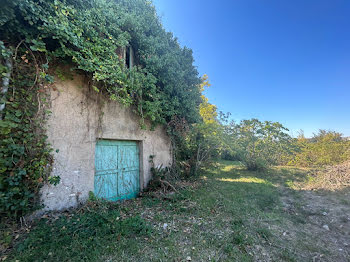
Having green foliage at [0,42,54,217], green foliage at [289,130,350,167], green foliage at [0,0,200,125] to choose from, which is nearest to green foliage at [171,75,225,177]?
green foliage at [0,0,200,125]

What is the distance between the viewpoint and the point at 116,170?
4.42 meters

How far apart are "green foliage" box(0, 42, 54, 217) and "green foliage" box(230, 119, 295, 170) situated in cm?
832

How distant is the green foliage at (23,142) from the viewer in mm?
2420

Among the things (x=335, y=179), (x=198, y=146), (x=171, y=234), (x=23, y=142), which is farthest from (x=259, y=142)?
(x=23, y=142)

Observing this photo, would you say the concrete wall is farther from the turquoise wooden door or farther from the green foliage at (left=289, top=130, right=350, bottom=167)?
the green foliage at (left=289, top=130, right=350, bottom=167)

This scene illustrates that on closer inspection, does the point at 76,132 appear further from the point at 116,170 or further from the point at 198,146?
the point at 198,146

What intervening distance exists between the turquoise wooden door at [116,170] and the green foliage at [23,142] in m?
1.26

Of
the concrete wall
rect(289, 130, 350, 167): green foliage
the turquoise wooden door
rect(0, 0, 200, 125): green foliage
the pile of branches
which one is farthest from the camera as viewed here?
rect(289, 130, 350, 167): green foliage

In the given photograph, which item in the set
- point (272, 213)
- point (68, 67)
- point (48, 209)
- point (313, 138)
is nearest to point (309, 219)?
point (272, 213)

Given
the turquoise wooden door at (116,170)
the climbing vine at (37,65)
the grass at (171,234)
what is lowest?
the grass at (171,234)

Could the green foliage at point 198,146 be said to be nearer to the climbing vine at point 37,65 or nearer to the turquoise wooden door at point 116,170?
the turquoise wooden door at point 116,170

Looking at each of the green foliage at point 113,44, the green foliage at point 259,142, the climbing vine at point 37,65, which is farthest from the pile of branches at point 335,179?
the climbing vine at point 37,65

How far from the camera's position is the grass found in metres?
2.23

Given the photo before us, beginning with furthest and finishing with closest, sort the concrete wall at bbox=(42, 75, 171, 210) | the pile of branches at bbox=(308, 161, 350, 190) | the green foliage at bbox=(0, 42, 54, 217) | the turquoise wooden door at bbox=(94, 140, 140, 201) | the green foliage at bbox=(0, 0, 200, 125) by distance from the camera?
1. the pile of branches at bbox=(308, 161, 350, 190)
2. the turquoise wooden door at bbox=(94, 140, 140, 201)
3. the concrete wall at bbox=(42, 75, 171, 210)
4. the green foliage at bbox=(0, 0, 200, 125)
5. the green foliage at bbox=(0, 42, 54, 217)
